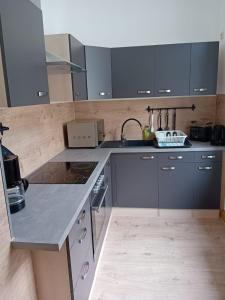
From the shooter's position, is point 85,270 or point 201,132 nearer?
point 85,270

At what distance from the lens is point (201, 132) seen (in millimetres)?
2863

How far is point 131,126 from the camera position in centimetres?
316

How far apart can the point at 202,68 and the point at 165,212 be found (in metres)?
1.74

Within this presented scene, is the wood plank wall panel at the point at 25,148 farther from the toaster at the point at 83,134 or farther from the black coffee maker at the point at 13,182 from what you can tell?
the black coffee maker at the point at 13,182

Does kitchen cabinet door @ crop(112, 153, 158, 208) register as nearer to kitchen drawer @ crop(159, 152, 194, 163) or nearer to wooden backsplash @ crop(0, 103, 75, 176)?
kitchen drawer @ crop(159, 152, 194, 163)

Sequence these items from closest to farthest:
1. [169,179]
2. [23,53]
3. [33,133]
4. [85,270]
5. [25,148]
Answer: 1. [23,53]
2. [85,270]
3. [25,148]
4. [33,133]
5. [169,179]

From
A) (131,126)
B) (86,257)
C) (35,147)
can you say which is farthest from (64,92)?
(86,257)

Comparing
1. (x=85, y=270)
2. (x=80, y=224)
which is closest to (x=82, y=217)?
(x=80, y=224)

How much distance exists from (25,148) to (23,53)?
869 millimetres

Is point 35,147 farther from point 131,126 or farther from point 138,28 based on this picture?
point 138,28

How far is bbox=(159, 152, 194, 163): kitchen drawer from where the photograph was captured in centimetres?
260

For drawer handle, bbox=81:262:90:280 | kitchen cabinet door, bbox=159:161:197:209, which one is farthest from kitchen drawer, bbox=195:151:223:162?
drawer handle, bbox=81:262:90:280

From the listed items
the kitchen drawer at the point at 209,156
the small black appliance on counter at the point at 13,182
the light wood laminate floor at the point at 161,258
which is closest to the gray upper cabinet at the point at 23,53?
the small black appliance on counter at the point at 13,182

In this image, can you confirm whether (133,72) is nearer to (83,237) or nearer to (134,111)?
(134,111)
